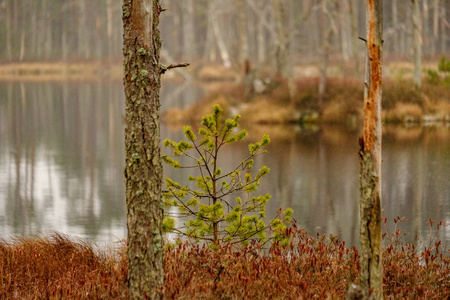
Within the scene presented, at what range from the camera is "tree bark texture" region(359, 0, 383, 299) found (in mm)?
5328

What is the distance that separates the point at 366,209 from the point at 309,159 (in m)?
16.7

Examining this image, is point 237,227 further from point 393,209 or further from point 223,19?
point 223,19

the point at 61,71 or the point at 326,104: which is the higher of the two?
the point at 61,71

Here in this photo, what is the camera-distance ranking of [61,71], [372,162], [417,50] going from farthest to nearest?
1. [61,71]
2. [417,50]
3. [372,162]

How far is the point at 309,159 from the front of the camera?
72.0 feet

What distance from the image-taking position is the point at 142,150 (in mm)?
5344

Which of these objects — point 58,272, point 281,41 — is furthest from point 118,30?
point 58,272

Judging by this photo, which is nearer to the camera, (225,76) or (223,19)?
(225,76)

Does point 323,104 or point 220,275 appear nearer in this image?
point 220,275

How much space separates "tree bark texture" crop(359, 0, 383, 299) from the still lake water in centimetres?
567

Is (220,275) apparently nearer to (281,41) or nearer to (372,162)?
(372,162)

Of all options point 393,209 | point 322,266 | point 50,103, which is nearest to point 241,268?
point 322,266

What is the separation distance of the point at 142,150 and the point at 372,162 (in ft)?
5.83

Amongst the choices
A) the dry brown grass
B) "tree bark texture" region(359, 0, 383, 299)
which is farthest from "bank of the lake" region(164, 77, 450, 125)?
the dry brown grass
